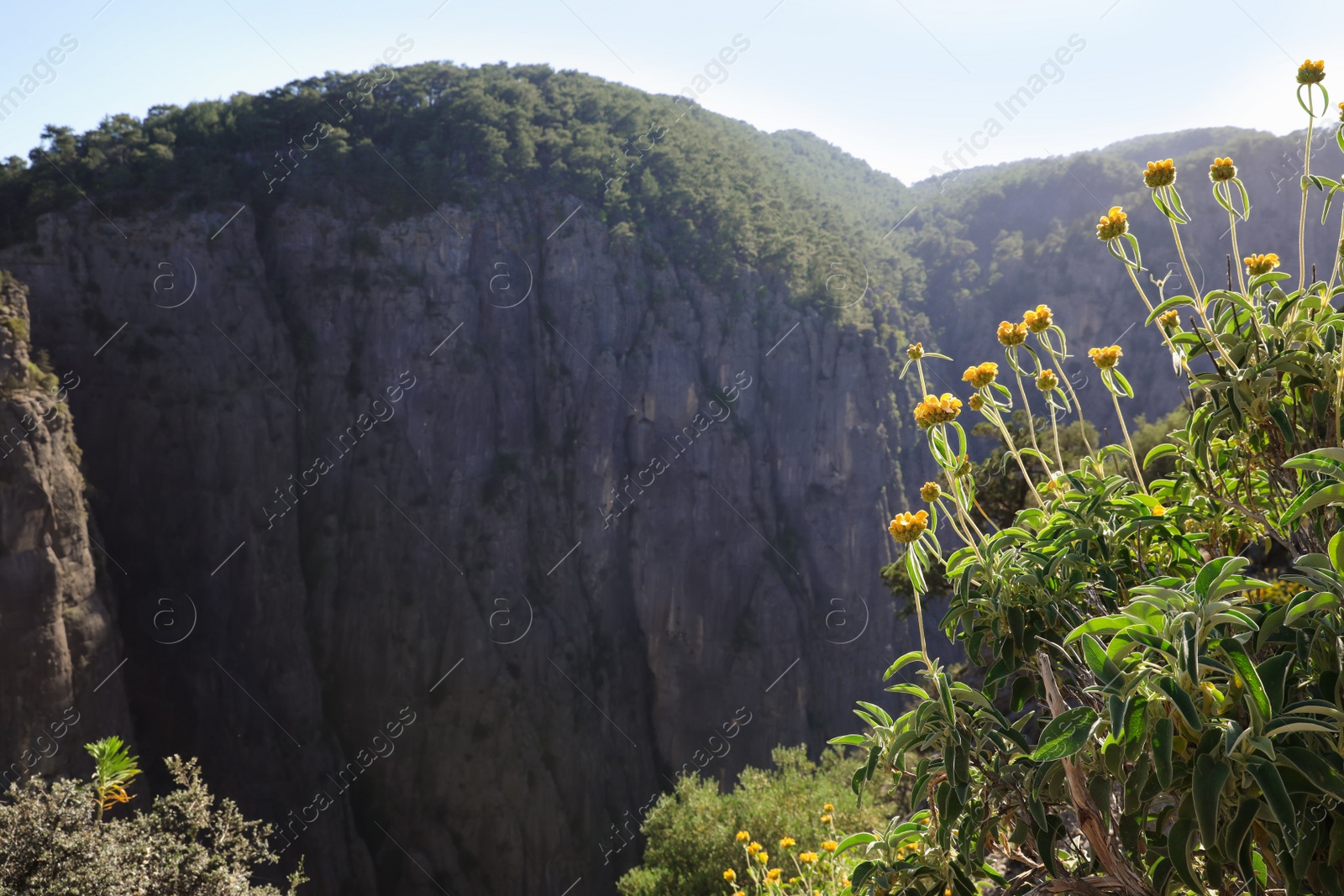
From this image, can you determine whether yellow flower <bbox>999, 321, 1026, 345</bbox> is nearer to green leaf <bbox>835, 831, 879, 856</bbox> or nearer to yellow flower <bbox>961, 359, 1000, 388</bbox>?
yellow flower <bbox>961, 359, 1000, 388</bbox>

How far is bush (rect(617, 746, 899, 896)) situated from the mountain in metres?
16.6

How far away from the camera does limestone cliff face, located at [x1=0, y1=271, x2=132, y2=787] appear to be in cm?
1809

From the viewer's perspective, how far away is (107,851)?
685 cm

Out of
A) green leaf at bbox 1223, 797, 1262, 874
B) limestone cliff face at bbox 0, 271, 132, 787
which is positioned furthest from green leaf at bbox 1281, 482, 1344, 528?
limestone cliff face at bbox 0, 271, 132, 787

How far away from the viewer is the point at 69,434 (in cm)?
2119

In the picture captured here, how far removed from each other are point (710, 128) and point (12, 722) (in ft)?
167

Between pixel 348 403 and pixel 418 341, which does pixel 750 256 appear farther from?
pixel 348 403

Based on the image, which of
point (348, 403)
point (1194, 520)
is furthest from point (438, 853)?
point (1194, 520)

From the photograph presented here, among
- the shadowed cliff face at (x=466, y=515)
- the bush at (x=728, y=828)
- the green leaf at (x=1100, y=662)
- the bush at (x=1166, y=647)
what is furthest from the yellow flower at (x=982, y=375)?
the shadowed cliff face at (x=466, y=515)

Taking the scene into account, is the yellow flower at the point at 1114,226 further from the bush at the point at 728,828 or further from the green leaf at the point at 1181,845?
the bush at the point at 728,828

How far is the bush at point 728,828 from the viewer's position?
10.9 meters

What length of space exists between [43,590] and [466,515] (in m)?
15.6

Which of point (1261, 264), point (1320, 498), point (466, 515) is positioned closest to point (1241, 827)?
point (1320, 498)

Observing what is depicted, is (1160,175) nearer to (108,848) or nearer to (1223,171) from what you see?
(1223,171)
